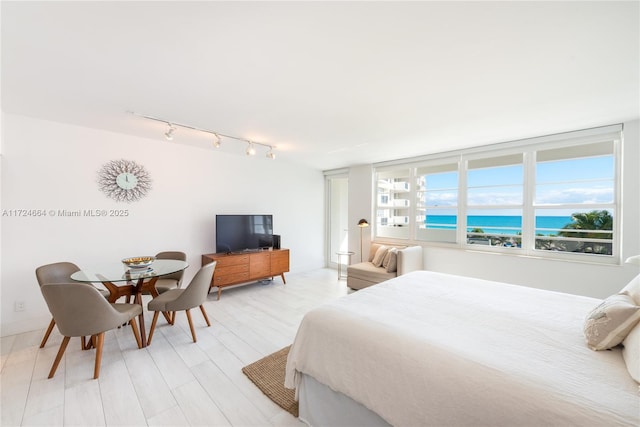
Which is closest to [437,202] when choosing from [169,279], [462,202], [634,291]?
[462,202]

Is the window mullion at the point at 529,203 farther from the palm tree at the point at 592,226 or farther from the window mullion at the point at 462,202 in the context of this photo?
the window mullion at the point at 462,202

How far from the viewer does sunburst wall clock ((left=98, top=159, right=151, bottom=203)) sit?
3.36 m

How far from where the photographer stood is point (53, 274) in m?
2.59

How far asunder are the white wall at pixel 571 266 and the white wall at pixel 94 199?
145 inches

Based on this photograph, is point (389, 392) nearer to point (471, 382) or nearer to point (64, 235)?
point (471, 382)

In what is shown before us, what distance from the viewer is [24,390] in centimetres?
191

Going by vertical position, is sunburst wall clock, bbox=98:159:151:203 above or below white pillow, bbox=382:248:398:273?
above

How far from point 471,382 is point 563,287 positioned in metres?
3.36

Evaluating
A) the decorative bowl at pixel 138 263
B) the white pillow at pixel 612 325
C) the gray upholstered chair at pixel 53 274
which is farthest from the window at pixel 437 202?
the gray upholstered chair at pixel 53 274

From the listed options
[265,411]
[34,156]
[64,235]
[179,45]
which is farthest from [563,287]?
[34,156]

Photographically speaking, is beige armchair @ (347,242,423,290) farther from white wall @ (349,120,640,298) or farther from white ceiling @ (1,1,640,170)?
white ceiling @ (1,1,640,170)

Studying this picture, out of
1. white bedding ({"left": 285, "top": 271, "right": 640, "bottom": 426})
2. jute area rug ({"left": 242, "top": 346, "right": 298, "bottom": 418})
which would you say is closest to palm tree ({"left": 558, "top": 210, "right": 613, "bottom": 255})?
white bedding ({"left": 285, "top": 271, "right": 640, "bottom": 426})

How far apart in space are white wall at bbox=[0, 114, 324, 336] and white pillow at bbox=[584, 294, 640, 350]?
159 inches

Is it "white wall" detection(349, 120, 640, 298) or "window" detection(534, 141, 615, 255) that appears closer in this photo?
"white wall" detection(349, 120, 640, 298)
